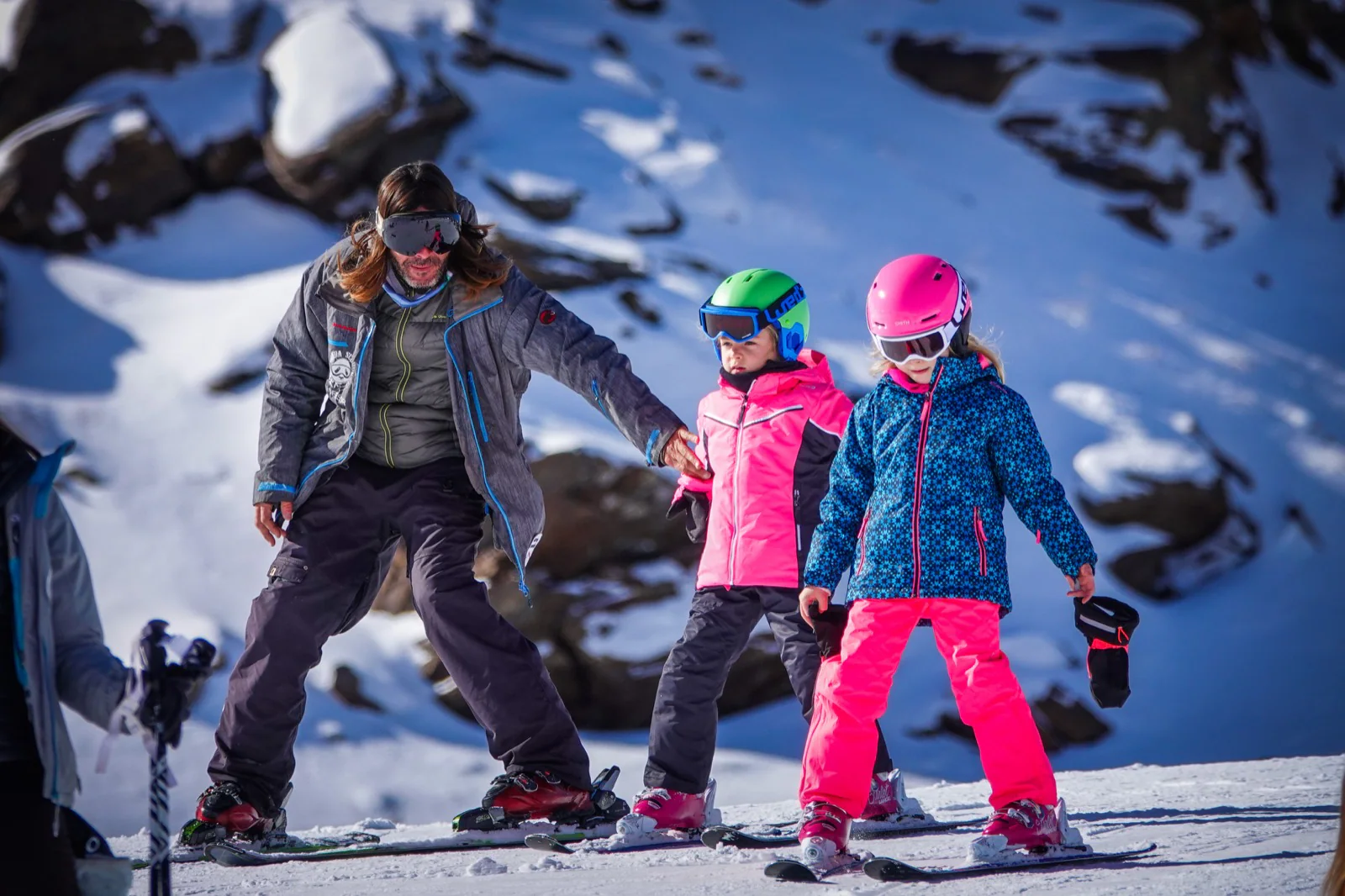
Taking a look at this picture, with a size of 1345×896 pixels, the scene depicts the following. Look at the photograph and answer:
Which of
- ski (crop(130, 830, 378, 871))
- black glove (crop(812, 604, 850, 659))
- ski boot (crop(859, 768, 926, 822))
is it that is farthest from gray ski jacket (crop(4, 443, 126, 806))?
ski boot (crop(859, 768, 926, 822))

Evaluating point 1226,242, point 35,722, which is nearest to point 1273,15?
point 1226,242

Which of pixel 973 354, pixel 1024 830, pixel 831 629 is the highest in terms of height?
pixel 973 354

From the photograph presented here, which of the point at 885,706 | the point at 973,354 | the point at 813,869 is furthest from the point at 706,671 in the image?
the point at 973,354

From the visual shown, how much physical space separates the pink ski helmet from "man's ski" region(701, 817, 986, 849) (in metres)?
1.41

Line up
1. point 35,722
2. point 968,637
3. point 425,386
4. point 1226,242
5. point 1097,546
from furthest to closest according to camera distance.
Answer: point 1226,242, point 1097,546, point 425,386, point 968,637, point 35,722

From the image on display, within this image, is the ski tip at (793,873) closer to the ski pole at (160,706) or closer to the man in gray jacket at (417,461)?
the man in gray jacket at (417,461)

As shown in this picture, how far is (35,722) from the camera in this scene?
2285 millimetres

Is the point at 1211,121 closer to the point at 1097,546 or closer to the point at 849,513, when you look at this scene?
the point at 1097,546

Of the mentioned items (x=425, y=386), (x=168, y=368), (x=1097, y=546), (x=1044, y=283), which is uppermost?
(x=1044, y=283)

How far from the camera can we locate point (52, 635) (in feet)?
7.75

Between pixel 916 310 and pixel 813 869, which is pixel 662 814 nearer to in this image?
pixel 813 869

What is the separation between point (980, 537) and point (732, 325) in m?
1.23

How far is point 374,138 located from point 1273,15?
596 inches

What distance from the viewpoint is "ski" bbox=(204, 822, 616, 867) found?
3701 millimetres
